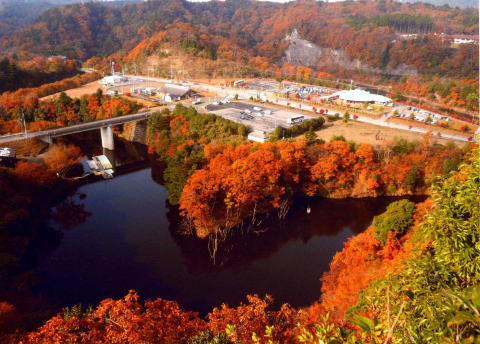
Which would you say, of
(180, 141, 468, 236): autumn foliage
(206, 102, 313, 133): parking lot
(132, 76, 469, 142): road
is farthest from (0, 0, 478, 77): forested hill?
(180, 141, 468, 236): autumn foliage

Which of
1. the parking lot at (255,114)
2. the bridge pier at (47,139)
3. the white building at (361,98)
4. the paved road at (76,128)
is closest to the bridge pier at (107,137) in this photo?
the paved road at (76,128)

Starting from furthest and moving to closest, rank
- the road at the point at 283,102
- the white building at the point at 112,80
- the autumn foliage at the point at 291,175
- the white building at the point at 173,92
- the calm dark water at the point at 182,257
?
1. the white building at the point at 112,80
2. the white building at the point at 173,92
3. the road at the point at 283,102
4. the autumn foliage at the point at 291,175
5. the calm dark water at the point at 182,257

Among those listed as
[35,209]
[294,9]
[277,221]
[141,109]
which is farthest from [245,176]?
[294,9]

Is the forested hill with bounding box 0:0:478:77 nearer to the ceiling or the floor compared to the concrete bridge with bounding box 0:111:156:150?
nearer to the ceiling

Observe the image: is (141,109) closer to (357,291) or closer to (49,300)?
(49,300)

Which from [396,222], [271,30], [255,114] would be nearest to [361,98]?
[255,114]

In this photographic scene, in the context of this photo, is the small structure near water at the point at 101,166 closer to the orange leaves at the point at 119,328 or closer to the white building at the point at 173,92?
the white building at the point at 173,92

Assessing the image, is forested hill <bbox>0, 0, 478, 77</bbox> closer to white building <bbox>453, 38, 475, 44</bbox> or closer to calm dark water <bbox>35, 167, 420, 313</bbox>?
white building <bbox>453, 38, 475, 44</bbox>

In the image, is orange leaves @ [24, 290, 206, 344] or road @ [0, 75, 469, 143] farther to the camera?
road @ [0, 75, 469, 143]
